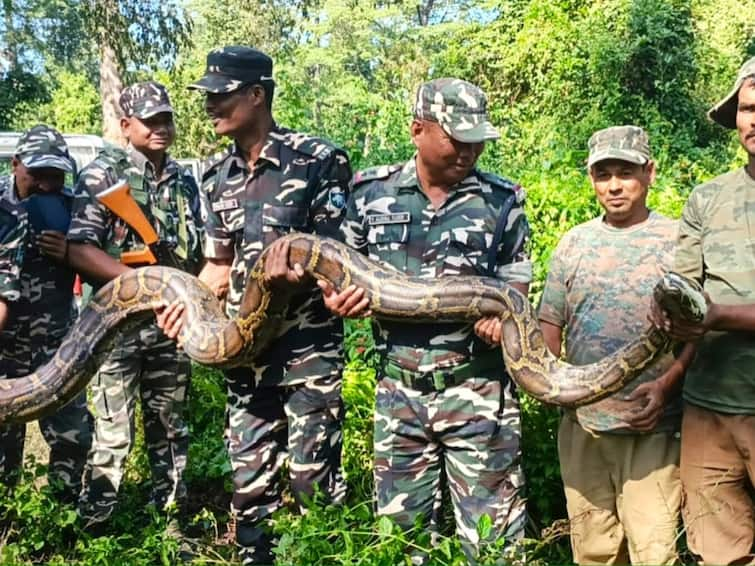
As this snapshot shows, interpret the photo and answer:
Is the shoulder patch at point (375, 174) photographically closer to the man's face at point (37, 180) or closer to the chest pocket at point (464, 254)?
the chest pocket at point (464, 254)

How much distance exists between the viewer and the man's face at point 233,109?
4.79m

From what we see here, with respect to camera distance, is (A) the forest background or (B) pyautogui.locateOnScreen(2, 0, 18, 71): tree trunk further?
(B) pyautogui.locateOnScreen(2, 0, 18, 71): tree trunk

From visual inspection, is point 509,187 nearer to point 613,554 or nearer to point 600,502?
point 600,502

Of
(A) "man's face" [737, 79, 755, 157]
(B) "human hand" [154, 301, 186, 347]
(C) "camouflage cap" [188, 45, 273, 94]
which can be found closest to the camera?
(A) "man's face" [737, 79, 755, 157]

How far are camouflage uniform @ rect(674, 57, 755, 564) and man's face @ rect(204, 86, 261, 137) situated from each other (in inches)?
101

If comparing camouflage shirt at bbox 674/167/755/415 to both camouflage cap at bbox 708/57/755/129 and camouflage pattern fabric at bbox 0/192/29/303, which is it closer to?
camouflage cap at bbox 708/57/755/129

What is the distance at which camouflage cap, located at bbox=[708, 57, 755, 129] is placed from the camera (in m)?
3.99

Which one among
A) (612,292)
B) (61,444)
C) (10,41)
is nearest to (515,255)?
(612,292)

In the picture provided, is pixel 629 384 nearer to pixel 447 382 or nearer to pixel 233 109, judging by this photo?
pixel 447 382

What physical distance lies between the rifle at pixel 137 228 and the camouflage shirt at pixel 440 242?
1.94m

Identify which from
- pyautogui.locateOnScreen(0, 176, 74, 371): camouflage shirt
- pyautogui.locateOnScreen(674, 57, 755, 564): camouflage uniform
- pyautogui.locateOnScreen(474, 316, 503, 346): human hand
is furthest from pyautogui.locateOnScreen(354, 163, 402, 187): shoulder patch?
pyautogui.locateOnScreen(0, 176, 74, 371): camouflage shirt

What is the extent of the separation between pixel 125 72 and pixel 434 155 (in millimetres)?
23513

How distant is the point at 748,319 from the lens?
12.4 ft

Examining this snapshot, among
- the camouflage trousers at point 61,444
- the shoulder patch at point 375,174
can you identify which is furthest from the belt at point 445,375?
the camouflage trousers at point 61,444
